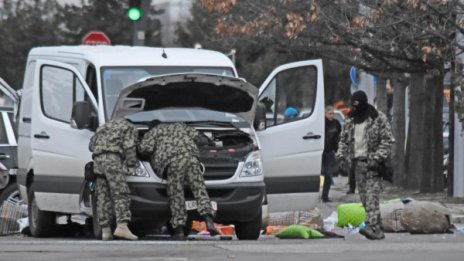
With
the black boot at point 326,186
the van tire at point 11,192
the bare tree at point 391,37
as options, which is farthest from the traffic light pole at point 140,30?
the black boot at point 326,186

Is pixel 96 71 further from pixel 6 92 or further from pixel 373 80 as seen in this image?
pixel 373 80

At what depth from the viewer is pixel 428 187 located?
964 inches

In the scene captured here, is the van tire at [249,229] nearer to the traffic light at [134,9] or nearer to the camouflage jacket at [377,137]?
the camouflage jacket at [377,137]

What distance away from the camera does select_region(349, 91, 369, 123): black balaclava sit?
14.6m

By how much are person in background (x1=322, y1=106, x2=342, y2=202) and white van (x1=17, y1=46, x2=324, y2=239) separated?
926cm

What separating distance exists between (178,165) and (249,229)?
1403mm

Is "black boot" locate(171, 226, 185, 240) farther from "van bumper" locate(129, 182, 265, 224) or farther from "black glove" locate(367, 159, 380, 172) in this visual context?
"black glove" locate(367, 159, 380, 172)

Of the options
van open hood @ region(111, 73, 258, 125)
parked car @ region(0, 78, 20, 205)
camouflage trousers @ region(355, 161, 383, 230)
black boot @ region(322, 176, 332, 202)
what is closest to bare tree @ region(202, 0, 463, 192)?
black boot @ region(322, 176, 332, 202)

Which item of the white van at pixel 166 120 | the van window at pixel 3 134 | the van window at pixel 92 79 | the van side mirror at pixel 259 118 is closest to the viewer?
the white van at pixel 166 120

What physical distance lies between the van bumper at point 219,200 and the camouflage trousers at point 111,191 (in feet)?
0.41

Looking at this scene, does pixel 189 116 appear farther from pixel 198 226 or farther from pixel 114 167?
pixel 198 226

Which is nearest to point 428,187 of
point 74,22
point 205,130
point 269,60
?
point 205,130

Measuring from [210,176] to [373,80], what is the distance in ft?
66.2

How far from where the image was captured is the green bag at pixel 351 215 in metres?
16.7
